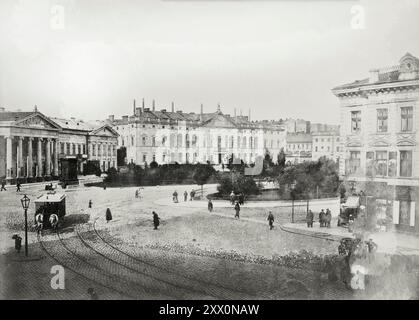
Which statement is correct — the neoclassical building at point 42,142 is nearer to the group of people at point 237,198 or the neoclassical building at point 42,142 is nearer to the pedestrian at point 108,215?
the pedestrian at point 108,215

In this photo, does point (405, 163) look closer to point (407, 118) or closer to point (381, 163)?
point (381, 163)

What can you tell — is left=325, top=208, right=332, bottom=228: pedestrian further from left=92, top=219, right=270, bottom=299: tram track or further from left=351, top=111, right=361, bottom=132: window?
left=92, top=219, right=270, bottom=299: tram track

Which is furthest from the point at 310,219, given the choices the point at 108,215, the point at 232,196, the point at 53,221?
the point at 53,221

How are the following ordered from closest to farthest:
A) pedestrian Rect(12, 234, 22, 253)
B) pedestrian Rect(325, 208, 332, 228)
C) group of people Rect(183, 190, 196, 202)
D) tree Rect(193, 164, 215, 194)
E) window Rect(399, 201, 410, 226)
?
pedestrian Rect(12, 234, 22, 253) < window Rect(399, 201, 410, 226) < pedestrian Rect(325, 208, 332, 228) < group of people Rect(183, 190, 196, 202) < tree Rect(193, 164, 215, 194)

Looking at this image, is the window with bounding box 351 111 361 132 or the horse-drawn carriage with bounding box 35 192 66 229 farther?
A: the window with bounding box 351 111 361 132

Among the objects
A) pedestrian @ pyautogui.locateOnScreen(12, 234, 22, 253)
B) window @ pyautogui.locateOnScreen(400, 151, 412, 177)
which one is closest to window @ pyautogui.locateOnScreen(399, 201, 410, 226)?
window @ pyautogui.locateOnScreen(400, 151, 412, 177)

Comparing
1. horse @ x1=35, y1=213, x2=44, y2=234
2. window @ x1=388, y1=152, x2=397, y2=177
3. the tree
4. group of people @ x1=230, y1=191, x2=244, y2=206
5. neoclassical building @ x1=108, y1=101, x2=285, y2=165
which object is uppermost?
neoclassical building @ x1=108, y1=101, x2=285, y2=165
